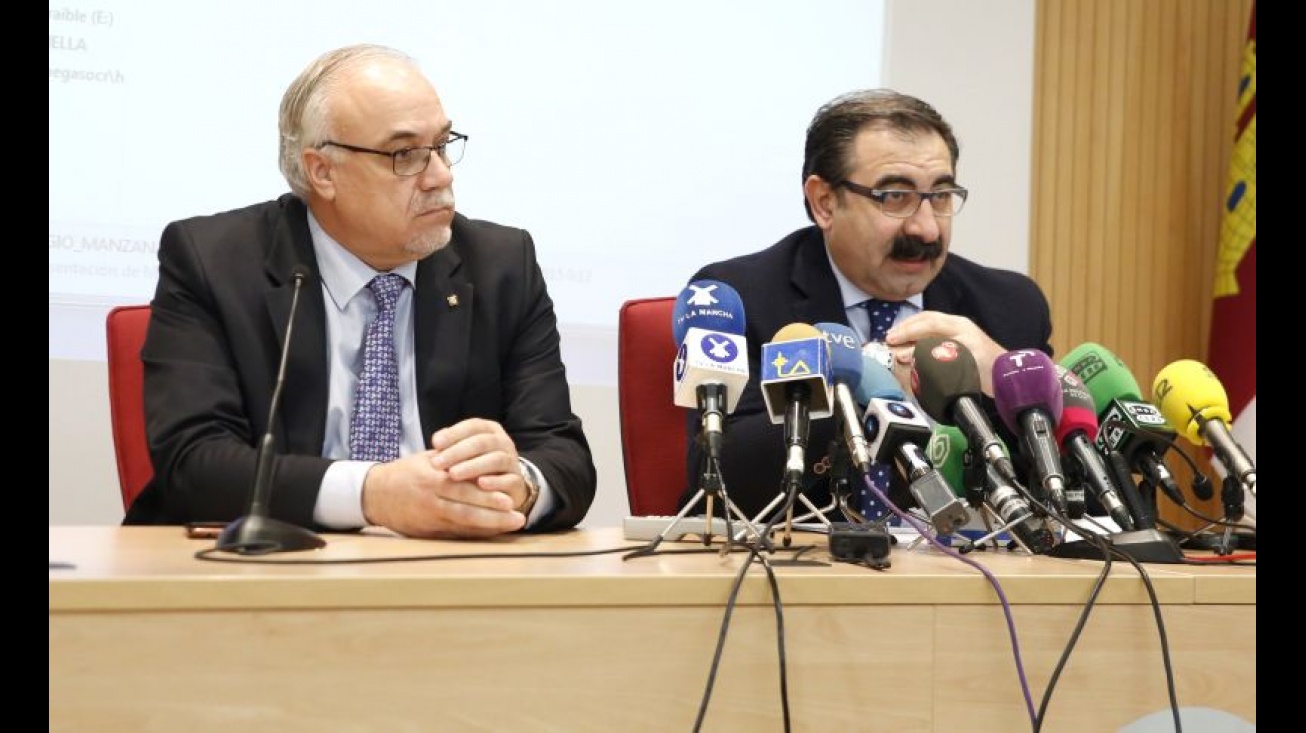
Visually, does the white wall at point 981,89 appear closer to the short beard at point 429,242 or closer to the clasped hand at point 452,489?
the short beard at point 429,242

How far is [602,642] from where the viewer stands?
1.22m

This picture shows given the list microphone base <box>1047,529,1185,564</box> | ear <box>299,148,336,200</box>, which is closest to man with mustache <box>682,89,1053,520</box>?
ear <box>299,148,336,200</box>

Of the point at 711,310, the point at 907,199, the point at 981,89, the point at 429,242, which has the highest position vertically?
the point at 981,89

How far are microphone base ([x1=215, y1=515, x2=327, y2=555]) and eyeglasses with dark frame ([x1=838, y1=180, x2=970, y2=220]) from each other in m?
1.54

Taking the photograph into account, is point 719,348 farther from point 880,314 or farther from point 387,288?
point 880,314

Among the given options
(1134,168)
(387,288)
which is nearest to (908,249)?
(387,288)

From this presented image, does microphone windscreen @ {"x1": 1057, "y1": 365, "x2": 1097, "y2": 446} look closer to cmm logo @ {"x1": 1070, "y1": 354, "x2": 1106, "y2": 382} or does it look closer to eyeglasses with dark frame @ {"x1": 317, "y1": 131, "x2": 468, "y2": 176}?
cmm logo @ {"x1": 1070, "y1": 354, "x2": 1106, "y2": 382}

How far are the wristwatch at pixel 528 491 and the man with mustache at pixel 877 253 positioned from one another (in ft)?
1.74

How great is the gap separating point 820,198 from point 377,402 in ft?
3.44

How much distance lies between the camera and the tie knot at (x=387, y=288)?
7.39 feet

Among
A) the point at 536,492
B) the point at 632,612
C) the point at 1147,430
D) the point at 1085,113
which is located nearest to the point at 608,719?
the point at 632,612

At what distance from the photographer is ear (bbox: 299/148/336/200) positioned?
2.28 metres

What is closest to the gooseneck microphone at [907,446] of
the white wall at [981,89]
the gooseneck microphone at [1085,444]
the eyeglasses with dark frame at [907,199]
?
the gooseneck microphone at [1085,444]

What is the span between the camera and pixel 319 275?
2.25 meters
